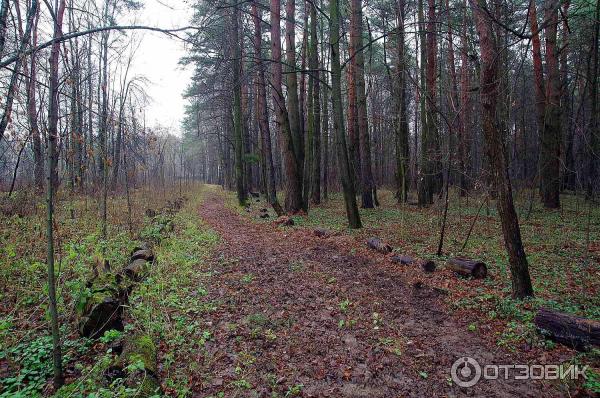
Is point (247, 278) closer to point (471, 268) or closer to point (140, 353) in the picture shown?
point (140, 353)

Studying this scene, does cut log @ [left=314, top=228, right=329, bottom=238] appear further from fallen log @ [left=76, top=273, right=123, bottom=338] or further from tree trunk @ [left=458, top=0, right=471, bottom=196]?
fallen log @ [left=76, top=273, right=123, bottom=338]

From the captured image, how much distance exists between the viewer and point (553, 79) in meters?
12.0

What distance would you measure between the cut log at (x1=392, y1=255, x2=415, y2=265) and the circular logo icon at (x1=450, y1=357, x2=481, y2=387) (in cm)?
297

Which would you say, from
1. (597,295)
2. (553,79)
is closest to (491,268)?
(597,295)

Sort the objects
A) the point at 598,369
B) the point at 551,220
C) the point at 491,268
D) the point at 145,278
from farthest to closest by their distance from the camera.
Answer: the point at 551,220 → the point at 491,268 → the point at 145,278 → the point at 598,369

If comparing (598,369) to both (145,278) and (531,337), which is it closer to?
(531,337)

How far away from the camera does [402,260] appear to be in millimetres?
6336

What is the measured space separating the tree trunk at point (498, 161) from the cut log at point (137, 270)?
214 inches

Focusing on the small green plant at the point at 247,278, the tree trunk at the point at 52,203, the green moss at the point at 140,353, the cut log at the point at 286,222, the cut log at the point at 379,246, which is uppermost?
the tree trunk at the point at 52,203

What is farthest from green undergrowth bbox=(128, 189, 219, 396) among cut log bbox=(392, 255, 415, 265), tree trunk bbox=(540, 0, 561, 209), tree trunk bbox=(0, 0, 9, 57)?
tree trunk bbox=(540, 0, 561, 209)

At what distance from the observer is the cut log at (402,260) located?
6.26 m

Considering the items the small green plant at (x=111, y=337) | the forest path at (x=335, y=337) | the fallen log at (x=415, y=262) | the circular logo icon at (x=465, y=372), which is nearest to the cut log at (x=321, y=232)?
the forest path at (x=335, y=337)

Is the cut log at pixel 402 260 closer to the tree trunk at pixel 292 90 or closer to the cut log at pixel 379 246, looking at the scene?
the cut log at pixel 379 246

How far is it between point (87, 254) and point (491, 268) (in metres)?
7.34
